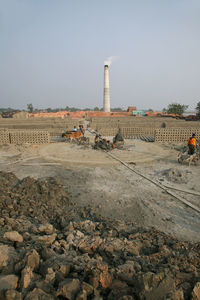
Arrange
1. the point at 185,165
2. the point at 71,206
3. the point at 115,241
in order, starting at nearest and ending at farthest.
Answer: the point at 115,241, the point at 71,206, the point at 185,165

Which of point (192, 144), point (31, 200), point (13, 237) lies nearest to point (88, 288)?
point (13, 237)

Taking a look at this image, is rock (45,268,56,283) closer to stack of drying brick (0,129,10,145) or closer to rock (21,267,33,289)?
rock (21,267,33,289)

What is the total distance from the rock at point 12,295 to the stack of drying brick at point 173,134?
42.9ft

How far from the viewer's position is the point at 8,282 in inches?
74.9

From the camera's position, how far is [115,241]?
2914 millimetres

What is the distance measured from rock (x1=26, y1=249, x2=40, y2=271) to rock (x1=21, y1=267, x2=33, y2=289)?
0.11 metres

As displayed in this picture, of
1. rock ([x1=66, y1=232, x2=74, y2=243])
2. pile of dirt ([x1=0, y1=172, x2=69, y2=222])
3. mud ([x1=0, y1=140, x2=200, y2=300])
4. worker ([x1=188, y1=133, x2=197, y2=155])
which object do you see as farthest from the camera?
worker ([x1=188, y1=133, x2=197, y2=155])

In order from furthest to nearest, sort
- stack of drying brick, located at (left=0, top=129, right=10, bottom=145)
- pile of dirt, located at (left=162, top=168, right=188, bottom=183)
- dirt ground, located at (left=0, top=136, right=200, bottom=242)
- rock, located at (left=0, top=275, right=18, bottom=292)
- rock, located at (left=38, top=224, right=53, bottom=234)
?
stack of drying brick, located at (left=0, top=129, right=10, bottom=145), pile of dirt, located at (left=162, top=168, right=188, bottom=183), dirt ground, located at (left=0, top=136, right=200, bottom=242), rock, located at (left=38, top=224, right=53, bottom=234), rock, located at (left=0, top=275, right=18, bottom=292)

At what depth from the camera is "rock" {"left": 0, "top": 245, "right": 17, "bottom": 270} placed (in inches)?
87.6

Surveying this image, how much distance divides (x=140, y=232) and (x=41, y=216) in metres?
2.15

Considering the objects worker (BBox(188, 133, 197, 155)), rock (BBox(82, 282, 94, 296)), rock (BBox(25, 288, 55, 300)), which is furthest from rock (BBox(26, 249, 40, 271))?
worker (BBox(188, 133, 197, 155))

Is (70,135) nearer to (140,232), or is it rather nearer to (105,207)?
(105,207)

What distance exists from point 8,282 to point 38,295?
378mm

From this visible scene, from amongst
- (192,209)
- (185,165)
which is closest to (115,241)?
(192,209)
